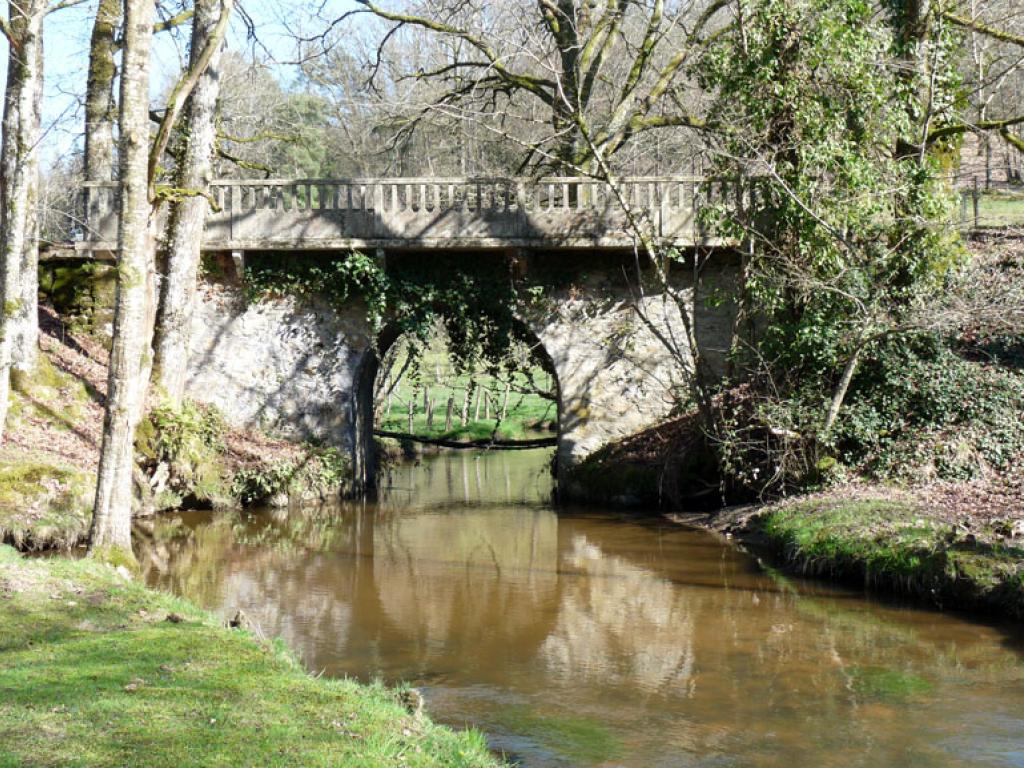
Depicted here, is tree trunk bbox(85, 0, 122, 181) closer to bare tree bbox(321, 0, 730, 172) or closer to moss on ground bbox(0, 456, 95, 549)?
bare tree bbox(321, 0, 730, 172)

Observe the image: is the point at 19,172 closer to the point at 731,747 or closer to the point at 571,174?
the point at 571,174

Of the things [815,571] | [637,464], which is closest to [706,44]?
[637,464]

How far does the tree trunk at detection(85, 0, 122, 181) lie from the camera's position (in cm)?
1906

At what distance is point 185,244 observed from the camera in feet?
57.6

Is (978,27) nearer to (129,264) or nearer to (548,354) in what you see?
(548,354)

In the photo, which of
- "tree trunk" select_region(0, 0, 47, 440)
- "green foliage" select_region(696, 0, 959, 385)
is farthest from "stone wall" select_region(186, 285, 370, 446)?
"green foliage" select_region(696, 0, 959, 385)

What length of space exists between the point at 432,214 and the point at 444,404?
57.6ft

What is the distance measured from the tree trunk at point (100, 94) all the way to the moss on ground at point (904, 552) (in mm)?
13284

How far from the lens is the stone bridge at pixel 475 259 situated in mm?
17828

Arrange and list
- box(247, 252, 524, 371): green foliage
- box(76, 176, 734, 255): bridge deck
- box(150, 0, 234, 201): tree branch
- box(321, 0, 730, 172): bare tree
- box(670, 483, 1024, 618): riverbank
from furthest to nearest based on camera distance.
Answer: box(247, 252, 524, 371): green foliage, box(76, 176, 734, 255): bridge deck, box(321, 0, 730, 172): bare tree, box(670, 483, 1024, 618): riverbank, box(150, 0, 234, 201): tree branch

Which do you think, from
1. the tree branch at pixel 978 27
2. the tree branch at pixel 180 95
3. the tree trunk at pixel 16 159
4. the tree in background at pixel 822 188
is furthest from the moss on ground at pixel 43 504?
the tree branch at pixel 978 27

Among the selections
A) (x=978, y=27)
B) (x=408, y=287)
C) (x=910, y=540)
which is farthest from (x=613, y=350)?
(x=910, y=540)

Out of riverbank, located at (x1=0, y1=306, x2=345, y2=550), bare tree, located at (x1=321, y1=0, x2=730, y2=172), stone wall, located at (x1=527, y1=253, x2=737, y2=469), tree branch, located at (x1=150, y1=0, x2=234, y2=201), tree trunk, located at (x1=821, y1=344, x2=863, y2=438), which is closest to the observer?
tree branch, located at (x1=150, y1=0, x2=234, y2=201)

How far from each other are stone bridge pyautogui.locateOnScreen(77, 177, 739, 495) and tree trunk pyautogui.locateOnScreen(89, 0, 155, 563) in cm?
830
